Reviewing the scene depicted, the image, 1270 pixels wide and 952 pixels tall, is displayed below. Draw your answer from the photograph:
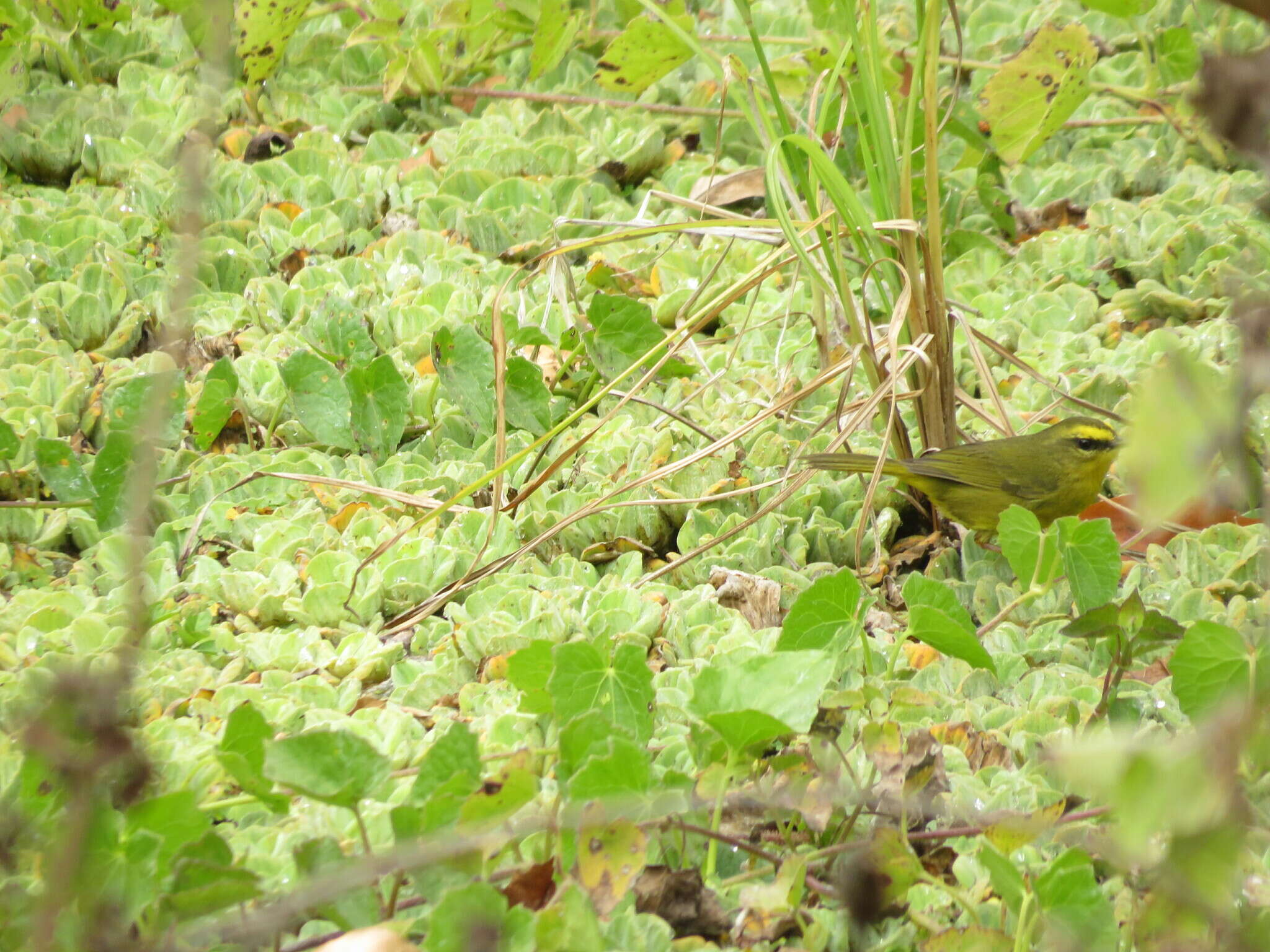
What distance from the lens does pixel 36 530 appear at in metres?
2.62

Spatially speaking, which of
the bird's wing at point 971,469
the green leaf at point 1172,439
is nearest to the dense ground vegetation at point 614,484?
the green leaf at point 1172,439

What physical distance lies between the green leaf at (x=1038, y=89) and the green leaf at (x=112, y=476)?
8.18 ft

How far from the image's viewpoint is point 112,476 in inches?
99.3

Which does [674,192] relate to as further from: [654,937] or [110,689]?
[110,689]

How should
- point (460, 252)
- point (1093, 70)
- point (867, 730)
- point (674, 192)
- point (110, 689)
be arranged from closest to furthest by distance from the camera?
point (110, 689) < point (867, 730) < point (460, 252) < point (674, 192) < point (1093, 70)

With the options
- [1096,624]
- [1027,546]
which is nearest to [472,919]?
[1096,624]

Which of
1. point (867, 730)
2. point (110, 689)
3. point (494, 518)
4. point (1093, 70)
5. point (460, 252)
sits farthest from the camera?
point (1093, 70)

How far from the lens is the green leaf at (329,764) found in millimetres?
1478

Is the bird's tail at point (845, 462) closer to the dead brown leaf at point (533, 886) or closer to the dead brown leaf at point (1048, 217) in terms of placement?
the dead brown leaf at point (533, 886)

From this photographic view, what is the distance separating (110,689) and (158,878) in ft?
2.18

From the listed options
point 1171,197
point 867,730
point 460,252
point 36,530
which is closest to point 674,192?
point 460,252

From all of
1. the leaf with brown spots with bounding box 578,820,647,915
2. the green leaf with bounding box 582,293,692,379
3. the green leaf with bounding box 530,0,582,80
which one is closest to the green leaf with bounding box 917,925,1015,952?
the leaf with brown spots with bounding box 578,820,647,915

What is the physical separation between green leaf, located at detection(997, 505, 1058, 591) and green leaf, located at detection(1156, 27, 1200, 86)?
248 cm

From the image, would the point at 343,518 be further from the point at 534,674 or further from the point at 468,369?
the point at 534,674
